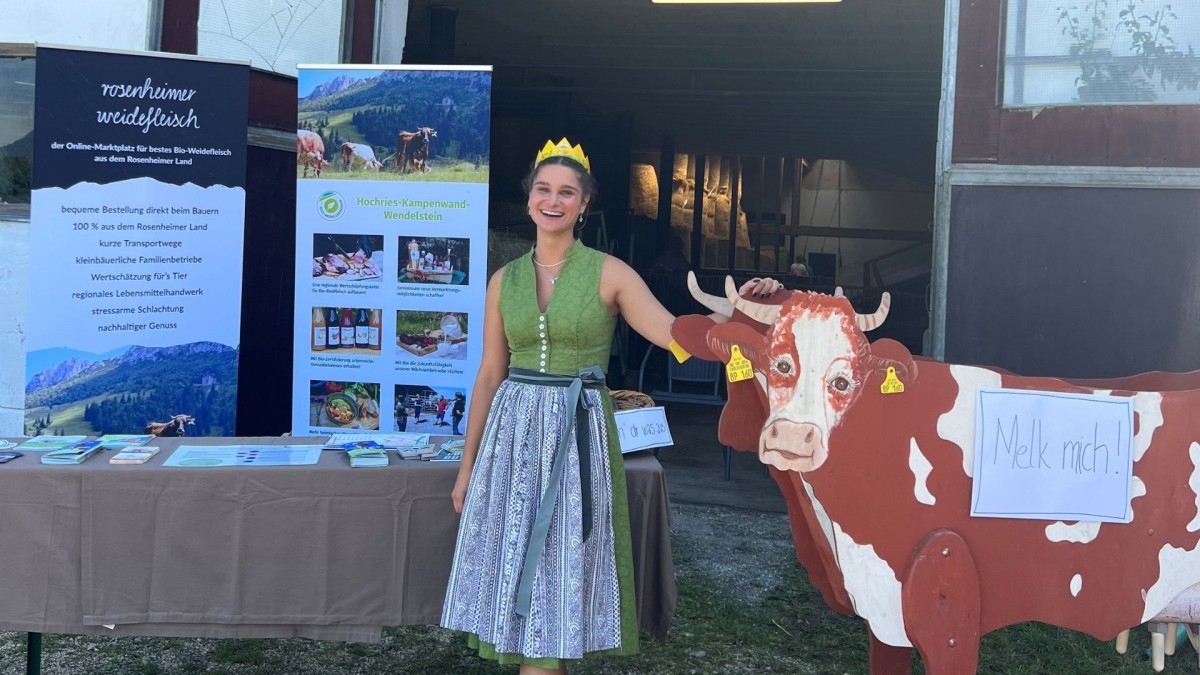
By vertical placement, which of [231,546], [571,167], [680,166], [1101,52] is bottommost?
[231,546]

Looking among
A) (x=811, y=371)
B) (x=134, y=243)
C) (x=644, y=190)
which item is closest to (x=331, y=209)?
(x=134, y=243)

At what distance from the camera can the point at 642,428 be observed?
323cm

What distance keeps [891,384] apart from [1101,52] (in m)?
2.27

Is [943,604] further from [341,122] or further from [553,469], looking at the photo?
[341,122]

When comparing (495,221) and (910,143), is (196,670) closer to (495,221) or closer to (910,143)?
(495,221)

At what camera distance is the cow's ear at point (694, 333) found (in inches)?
97.2

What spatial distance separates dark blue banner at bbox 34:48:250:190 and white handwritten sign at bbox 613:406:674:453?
2044mm

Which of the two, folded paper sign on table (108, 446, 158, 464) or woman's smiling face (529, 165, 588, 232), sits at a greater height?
woman's smiling face (529, 165, 588, 232)

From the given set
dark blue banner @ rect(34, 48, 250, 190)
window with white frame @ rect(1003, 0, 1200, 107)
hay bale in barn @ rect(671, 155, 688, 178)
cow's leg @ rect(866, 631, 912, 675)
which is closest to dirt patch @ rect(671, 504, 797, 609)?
cow's leg @ rect(866, 631, 912, 675)

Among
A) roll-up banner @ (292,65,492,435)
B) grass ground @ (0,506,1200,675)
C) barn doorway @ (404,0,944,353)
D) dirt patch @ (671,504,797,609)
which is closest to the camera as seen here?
grass ground @ (0,506,1200,675)

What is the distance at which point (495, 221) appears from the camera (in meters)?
11.1

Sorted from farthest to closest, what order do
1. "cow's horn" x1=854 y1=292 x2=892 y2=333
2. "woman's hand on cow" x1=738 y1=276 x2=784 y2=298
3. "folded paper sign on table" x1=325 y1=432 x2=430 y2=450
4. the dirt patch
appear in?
the dirt patch → "folded paper sign on table" x1=325 y1=432 x2=430 y2=450 → "woman's hand on cow" x1=738 y1=276 x2=784 y2=298 → "cow's horn" x1=854 y1=292 x2=892 y2=333

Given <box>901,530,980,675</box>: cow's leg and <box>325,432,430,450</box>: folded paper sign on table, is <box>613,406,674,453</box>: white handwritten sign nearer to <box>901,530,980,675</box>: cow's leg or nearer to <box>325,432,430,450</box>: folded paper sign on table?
<box>325,432,430,450</box>: folded paper sign on table

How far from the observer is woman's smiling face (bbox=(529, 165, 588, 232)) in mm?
2504
